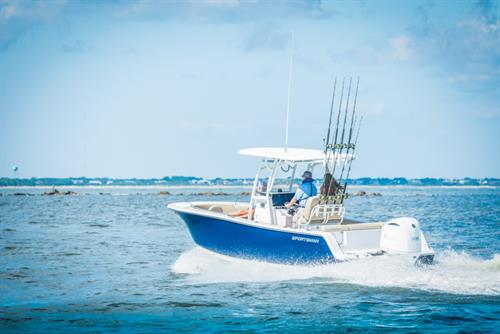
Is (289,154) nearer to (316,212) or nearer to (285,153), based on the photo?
(285,153)

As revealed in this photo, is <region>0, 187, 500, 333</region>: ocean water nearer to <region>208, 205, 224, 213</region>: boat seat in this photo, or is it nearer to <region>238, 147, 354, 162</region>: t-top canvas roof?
<region>208, 205, 224, 213</region>: boat seat

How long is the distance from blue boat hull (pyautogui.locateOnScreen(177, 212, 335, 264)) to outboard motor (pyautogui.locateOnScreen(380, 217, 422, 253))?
124 centimetres

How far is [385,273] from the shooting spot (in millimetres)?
12422

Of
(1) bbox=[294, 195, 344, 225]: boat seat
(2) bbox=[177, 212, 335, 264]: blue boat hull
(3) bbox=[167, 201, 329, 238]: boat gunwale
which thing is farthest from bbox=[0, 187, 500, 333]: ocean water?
(1) bbox=[294, 195, 344, 225]: boat seat

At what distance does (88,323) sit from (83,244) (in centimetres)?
1234

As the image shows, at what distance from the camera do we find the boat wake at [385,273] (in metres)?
11.8

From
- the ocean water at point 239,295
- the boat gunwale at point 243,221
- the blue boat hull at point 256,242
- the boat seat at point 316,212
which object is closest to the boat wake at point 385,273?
the ocean water at point 239,295

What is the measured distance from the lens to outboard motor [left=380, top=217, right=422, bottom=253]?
42.1ft

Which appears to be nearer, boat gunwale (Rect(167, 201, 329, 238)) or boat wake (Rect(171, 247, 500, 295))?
boat wake (Rect(171, 247, 500, 295))

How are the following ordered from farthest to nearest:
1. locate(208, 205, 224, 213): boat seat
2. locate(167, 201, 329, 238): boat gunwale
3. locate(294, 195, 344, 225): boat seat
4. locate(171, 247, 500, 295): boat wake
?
locate(208, 205, 224, 213): boat seat, locate(294, 195, 344, 225): boat seat, locate(167, 201, 329, 238): boat gunwale, locate(171, 247, 500, 295): boat wake

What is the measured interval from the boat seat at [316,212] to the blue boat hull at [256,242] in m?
0.72

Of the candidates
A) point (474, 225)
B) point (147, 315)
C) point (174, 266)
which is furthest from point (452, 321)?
point (474, 225)

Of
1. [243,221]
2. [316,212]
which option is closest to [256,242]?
[243,221]

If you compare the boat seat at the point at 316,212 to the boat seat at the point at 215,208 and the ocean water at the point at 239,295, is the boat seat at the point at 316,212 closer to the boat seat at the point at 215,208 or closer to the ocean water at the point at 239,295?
the ocean water at the point at 239,295
